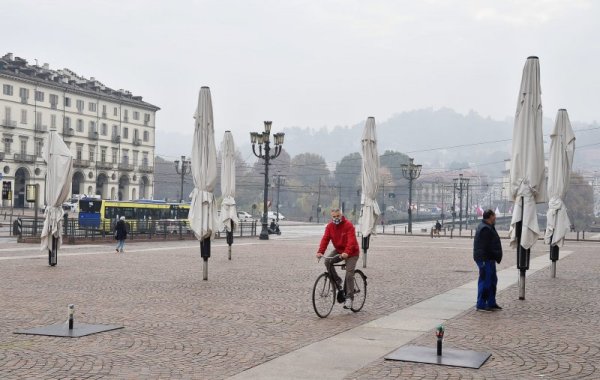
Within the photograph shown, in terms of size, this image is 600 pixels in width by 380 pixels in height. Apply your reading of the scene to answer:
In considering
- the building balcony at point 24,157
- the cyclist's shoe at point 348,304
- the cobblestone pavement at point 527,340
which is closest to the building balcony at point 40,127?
the building balcony at point 24,157

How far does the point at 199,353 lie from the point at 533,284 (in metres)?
11.2

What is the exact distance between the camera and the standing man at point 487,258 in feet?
39.9

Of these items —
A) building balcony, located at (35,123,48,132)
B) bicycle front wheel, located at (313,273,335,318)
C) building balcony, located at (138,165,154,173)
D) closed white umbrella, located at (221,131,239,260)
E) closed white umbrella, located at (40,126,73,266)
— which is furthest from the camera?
building balcony, located at (138,165,154,173)

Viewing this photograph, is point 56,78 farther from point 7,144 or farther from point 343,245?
point 343,245

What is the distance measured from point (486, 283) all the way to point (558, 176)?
8165mm

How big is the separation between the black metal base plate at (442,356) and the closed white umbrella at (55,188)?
13.6m

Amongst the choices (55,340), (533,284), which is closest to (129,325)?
(55,340)

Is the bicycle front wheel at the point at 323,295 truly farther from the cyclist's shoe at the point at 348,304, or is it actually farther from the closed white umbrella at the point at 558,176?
the closed white umbrella at the point at 558,176

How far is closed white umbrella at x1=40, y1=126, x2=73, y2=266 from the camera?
19.4 meters

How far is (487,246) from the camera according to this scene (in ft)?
39.9

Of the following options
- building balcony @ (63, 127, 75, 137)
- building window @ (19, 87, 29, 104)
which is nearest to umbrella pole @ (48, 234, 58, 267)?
building window @ (19, 87, 29, 104)

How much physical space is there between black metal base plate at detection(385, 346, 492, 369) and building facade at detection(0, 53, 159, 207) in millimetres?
75263

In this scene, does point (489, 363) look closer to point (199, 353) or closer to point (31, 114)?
point (199, 353)

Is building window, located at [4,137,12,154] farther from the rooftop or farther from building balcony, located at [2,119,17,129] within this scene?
the rooftop
